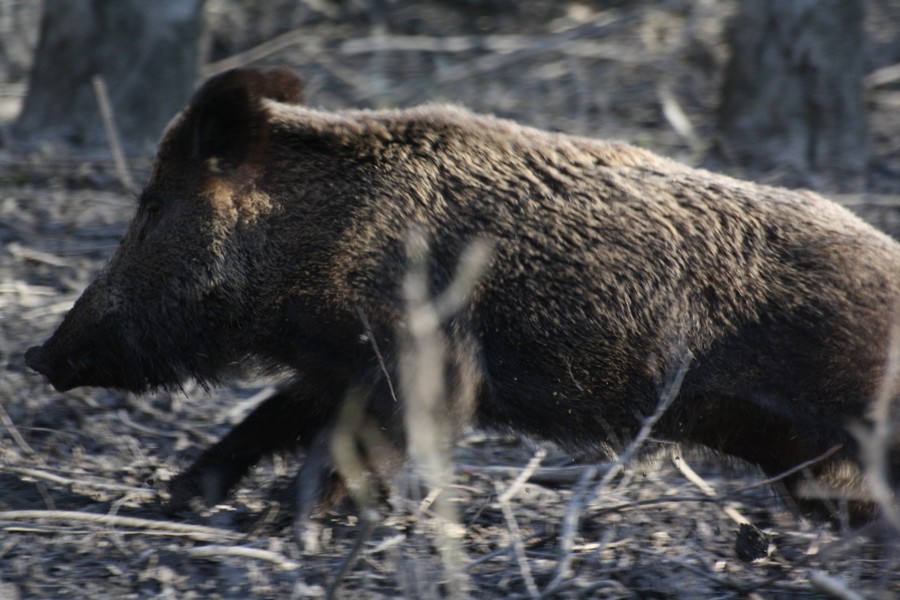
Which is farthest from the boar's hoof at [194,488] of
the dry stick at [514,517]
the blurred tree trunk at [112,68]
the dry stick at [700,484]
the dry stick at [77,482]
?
the blurred tree trunk at [112,68]

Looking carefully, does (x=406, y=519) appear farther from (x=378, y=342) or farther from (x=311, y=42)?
(x=311, y=42)

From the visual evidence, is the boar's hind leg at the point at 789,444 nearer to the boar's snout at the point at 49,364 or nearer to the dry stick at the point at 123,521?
the dry stick at the point at 123,521

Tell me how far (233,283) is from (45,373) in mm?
918

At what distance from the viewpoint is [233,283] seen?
471 centimetres

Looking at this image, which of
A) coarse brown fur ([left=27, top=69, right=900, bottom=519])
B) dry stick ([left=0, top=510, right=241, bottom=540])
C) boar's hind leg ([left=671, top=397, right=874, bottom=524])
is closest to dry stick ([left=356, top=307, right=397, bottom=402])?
coarse brown fur ([left=27, top=69, right=900, bottom=519])

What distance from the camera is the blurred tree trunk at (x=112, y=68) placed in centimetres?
865

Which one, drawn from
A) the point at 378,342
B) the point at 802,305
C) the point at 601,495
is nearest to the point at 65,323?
the point at 378,342

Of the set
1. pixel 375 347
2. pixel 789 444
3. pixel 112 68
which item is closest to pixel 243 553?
pixel 375 347

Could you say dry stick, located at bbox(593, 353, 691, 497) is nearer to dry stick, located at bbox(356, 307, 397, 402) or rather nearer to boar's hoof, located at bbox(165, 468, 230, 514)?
dry stick, located at bbox(356, 307, 397, 402)

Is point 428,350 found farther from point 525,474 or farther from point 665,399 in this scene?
A: point 525,474

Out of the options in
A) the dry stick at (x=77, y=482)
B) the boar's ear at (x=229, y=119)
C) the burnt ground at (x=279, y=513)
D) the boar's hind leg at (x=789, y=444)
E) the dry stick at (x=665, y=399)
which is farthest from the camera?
the dry stick at (x=77, y=482)

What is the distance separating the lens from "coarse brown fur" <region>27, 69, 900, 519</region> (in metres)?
4.44

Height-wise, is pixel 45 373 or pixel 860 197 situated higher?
pixel 860 197

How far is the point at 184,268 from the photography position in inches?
189
